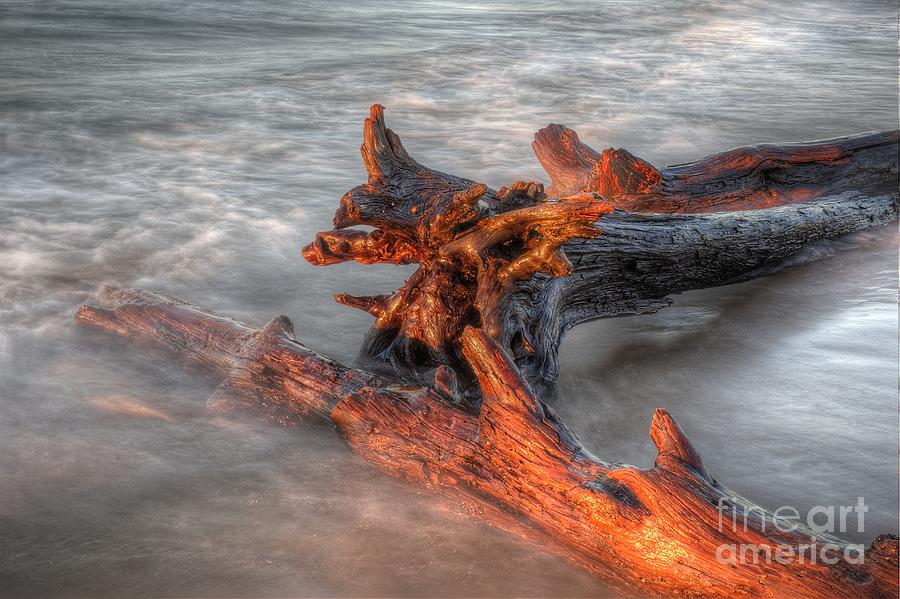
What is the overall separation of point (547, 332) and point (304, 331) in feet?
3.64

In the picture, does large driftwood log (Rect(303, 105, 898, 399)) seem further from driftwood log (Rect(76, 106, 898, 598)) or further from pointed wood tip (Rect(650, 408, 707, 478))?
pointed wood tip (Rect(650, 408, 707, 478))

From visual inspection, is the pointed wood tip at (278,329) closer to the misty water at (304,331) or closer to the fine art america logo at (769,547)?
the misty water at (304,331)

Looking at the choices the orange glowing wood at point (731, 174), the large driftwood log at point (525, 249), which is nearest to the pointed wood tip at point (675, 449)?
the large driftwood log at point (525, 249)

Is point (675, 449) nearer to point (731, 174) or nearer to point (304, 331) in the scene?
point (304, 331)

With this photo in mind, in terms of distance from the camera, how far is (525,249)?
277 cm

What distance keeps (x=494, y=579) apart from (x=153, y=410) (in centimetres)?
131

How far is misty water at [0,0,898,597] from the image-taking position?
2.16m

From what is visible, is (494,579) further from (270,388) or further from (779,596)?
(270,388)

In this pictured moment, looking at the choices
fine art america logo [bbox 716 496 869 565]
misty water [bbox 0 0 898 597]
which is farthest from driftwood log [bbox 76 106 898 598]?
misty water [bbox 0 0 898 597]

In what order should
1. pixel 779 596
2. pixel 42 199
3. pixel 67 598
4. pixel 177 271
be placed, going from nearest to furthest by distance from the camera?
pixel 779 596, pixel 67 598, pixel 177 271, pixel 42 199

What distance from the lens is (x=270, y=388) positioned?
2713 millimetres

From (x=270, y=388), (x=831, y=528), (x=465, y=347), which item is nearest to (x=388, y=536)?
(x=465, y=347)

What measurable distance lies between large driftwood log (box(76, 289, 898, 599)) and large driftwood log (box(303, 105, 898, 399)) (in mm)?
348

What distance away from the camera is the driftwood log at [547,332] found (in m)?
1.82
